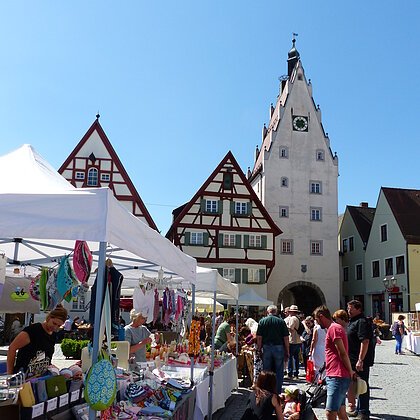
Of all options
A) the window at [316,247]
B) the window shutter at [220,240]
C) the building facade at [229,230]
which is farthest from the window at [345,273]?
the window shutter at [220,240]

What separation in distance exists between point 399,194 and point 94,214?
40197 mm

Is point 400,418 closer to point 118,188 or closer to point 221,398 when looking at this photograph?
point 221,398

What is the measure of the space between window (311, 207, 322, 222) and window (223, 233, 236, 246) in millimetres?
8165

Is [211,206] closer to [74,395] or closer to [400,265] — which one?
[400,265]

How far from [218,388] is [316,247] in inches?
1295

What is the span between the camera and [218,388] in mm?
8609

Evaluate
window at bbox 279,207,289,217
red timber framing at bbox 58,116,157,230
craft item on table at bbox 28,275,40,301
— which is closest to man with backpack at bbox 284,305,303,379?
craft item on table at bbox 28,275,40,301

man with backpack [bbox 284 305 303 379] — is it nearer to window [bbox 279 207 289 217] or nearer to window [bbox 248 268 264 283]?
window [bbox 248 268 264 283]

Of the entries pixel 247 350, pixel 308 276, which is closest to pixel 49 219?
pixel 247 350

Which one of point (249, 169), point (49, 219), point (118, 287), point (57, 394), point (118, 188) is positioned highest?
point (249, 169)

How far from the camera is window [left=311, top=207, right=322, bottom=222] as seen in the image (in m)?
40.9

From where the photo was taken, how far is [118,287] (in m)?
4.52

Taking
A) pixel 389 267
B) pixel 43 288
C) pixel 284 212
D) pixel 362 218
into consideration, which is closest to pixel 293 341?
pixel 43 288

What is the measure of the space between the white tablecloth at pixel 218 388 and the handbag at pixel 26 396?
3253mm
